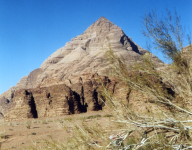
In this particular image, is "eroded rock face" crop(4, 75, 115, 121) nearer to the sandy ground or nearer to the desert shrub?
the sandy ground

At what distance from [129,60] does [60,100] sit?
25.2 m

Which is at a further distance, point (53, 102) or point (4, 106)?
point (4, 106)

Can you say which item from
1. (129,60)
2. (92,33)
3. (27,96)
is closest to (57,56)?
(92,33)

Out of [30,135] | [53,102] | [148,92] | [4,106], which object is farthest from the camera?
[4,106]

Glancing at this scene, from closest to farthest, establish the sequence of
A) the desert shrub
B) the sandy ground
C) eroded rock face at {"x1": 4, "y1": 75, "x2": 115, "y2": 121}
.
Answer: the desert shrub, the sandy ground, eroded rock face at {"x1": 4, "y1": 75, "x2": 115, "y2": 121}

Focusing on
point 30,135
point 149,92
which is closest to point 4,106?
point 30,135

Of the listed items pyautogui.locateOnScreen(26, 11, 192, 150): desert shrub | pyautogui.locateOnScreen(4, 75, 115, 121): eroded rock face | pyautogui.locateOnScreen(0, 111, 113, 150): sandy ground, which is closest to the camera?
pyautogui.locateOnScreen(26, 11, 192, 150): desert shrub

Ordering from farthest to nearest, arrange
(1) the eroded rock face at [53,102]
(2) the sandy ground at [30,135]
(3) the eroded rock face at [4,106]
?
(3) the eroded rock face at [4,106]
(1) the eroded rock face at [53,102]
(2) the sandy ground at [30,135]

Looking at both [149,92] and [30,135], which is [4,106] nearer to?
[30,135]

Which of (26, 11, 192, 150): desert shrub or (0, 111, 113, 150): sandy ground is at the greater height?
(26, 11, 192, 150): desert shrub

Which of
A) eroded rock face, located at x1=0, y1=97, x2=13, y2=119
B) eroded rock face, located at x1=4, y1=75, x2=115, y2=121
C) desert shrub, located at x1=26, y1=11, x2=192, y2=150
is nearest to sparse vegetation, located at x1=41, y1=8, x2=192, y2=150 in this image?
desert shrub, located at x1=26, y1=11, x2=192, y2=150

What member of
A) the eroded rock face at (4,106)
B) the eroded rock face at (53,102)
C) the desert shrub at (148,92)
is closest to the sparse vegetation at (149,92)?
the desert shrub at (148,92)

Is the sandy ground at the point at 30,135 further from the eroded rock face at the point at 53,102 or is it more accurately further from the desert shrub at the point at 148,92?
the eroded rock face at the point at 53,102

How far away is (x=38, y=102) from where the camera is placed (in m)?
31.4
